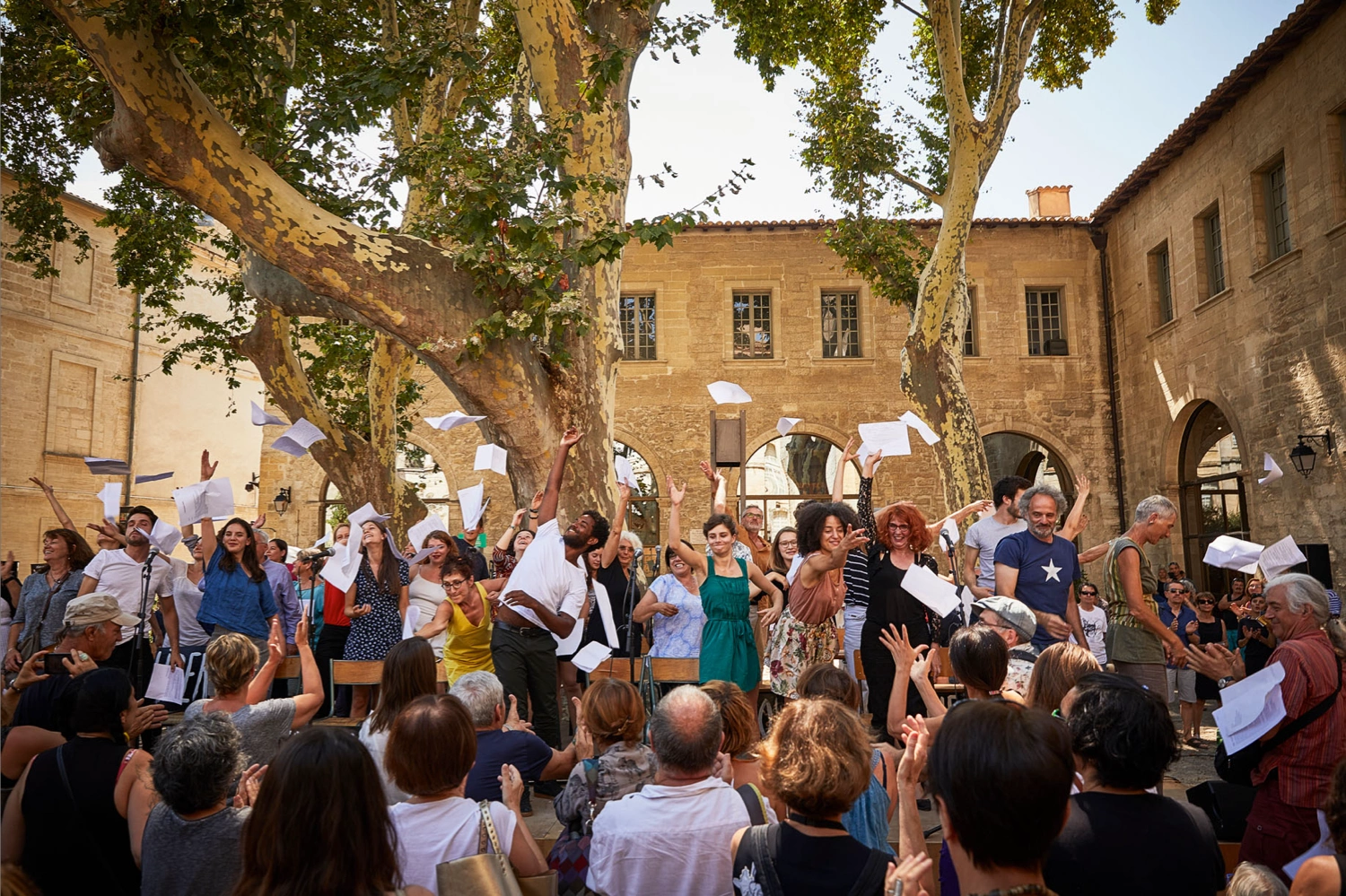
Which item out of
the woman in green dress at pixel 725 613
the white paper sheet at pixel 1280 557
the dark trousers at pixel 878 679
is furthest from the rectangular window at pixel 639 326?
the dark trousers at pixel 878 679

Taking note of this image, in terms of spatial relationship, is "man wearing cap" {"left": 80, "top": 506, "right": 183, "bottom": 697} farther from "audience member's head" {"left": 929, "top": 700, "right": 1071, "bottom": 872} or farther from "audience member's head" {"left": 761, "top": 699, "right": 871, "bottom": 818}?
"audience member's head" {"left": 929, "top": 700, "right": 1071, "bottom": 872}

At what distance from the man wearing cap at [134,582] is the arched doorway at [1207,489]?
15.2 meters

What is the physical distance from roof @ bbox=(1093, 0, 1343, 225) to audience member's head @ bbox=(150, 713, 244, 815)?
14900 millimetres

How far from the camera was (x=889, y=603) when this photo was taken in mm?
5715

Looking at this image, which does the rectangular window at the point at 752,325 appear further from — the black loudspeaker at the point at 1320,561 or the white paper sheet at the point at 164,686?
the white paper sheet at the point at 164,686

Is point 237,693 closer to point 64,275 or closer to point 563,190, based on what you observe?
point 563,190

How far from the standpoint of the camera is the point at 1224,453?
16.6 m

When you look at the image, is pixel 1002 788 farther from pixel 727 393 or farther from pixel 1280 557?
pixel 727 393

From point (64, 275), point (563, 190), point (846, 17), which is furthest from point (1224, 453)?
point (64, 275)

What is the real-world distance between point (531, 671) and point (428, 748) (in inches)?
129

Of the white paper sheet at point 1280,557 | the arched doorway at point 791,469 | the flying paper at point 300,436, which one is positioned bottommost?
the white paper sheet at point 1280,557

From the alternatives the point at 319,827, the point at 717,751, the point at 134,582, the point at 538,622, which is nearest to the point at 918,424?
the point at 538,622

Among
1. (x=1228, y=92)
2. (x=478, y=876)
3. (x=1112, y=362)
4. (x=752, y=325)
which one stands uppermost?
(x=1228, y=92)

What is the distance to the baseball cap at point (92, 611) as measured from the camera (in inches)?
176
